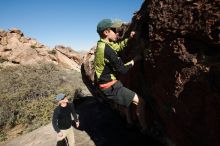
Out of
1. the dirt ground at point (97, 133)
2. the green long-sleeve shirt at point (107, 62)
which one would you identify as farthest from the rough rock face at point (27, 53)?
Result: the green long-sleeve shirt at point (107, 62)

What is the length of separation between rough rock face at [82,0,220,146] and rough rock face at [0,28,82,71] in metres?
27.3

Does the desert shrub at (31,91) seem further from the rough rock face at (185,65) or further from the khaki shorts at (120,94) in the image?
the rough rock face at (185,65)

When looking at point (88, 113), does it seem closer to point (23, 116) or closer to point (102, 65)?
point (102, 65)

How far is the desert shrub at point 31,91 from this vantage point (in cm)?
1713

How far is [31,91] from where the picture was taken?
21.2 m

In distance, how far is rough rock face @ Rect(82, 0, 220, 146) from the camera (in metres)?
3.96

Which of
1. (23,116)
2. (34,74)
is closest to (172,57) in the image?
(23,116)

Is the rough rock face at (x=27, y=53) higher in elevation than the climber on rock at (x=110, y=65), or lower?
lower

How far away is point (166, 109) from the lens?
16.9 ft

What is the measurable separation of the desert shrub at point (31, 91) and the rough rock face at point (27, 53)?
2457 millimetres

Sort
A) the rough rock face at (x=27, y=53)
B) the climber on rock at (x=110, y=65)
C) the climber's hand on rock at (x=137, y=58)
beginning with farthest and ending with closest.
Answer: the rough rock face at (x=27, y=53) < the climber's hand on rock at (x=137, y=58) < the climber on rock at (x=110, y=65)


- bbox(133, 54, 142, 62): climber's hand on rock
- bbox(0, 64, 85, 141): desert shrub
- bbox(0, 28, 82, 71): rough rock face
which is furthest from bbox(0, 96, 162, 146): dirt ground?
bbox(0, 28, 82, 71): rough rock face

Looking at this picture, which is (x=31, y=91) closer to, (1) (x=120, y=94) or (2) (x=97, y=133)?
(2) (x=97, y=133)

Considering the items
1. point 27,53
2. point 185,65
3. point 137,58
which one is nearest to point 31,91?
point 27,53
